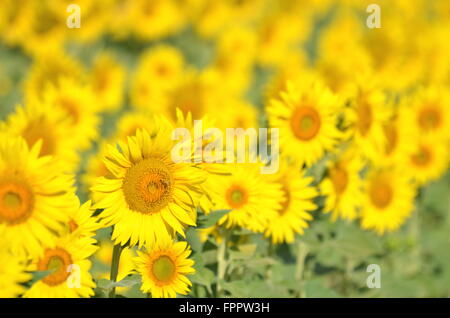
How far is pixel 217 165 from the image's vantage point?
10.4ft

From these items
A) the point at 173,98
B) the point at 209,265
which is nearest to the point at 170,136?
the point at 209,265

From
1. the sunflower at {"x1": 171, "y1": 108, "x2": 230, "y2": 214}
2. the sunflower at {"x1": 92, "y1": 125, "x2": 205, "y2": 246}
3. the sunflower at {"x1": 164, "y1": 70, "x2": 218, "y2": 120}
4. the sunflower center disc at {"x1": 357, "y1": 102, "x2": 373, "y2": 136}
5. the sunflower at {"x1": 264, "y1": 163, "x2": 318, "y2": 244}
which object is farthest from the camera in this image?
the sunflower at {"x1": 164, "y1": 70, "x2": 218, "y2": 120}

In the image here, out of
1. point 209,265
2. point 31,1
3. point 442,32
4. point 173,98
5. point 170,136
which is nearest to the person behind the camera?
point 170,136

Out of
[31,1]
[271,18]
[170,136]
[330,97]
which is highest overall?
[271,18]

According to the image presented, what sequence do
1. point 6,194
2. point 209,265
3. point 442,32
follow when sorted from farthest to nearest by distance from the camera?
point 442,32 → point 209,265 → point 6,194

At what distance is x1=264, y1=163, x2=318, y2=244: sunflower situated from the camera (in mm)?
3691

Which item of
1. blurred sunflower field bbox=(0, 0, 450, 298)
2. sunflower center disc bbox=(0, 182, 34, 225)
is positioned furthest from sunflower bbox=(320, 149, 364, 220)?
sunflower center disc bbox=(0, 182, 34, 225)

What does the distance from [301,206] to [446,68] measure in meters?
4.36

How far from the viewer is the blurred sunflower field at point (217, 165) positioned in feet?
9.27

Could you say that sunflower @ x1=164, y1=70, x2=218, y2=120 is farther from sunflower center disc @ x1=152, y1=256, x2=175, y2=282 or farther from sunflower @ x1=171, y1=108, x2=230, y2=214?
sunflower center disc @ x1=152, y1=256, x2=175, y2=282

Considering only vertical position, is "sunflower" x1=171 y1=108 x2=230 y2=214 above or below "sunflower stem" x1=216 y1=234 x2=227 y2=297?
above

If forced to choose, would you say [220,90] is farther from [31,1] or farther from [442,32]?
[442,32]

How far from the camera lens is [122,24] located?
8633mm

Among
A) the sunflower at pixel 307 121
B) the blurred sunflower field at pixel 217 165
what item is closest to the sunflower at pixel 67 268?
the blurred sunflower field at pixel 217 165
